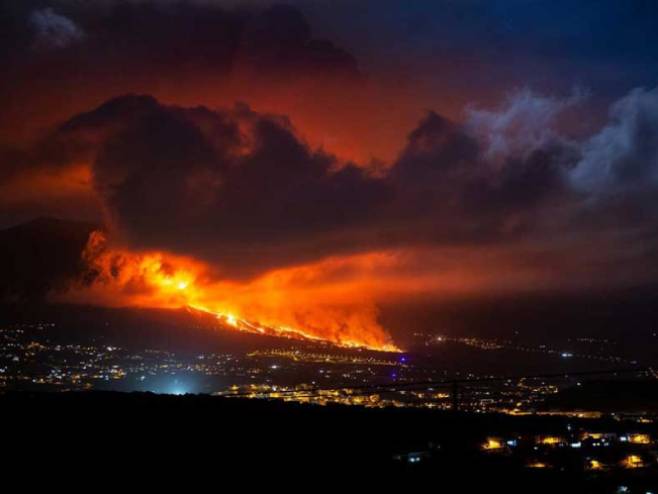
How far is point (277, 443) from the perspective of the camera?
12.1 meters

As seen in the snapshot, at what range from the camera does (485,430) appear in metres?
13.3

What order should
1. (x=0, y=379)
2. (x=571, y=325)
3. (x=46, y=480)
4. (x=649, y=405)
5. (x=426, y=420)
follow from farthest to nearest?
1. (x=571, y=325)
2. (x=0, y=379)
3. (x=649, y=405)
4. (x=426, y=420)
5. (x=46, y=480)

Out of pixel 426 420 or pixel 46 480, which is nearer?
pixel 46 480

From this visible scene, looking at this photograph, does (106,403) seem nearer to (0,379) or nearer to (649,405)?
(649,405)

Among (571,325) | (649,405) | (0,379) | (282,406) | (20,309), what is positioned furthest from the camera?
(571,325)

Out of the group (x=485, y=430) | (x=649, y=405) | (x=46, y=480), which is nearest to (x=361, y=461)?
(x=485, y=430)

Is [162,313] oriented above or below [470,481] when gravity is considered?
above

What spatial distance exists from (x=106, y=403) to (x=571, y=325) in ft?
331

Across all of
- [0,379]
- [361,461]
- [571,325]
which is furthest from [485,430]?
[571,325]

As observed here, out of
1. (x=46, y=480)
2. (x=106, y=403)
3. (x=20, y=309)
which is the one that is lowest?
(x=46, y=480)

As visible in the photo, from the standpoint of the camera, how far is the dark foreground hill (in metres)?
9.98

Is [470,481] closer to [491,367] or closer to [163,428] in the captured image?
[163,428]

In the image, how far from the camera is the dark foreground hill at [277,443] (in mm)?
9977

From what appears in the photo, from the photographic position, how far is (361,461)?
1088cm
